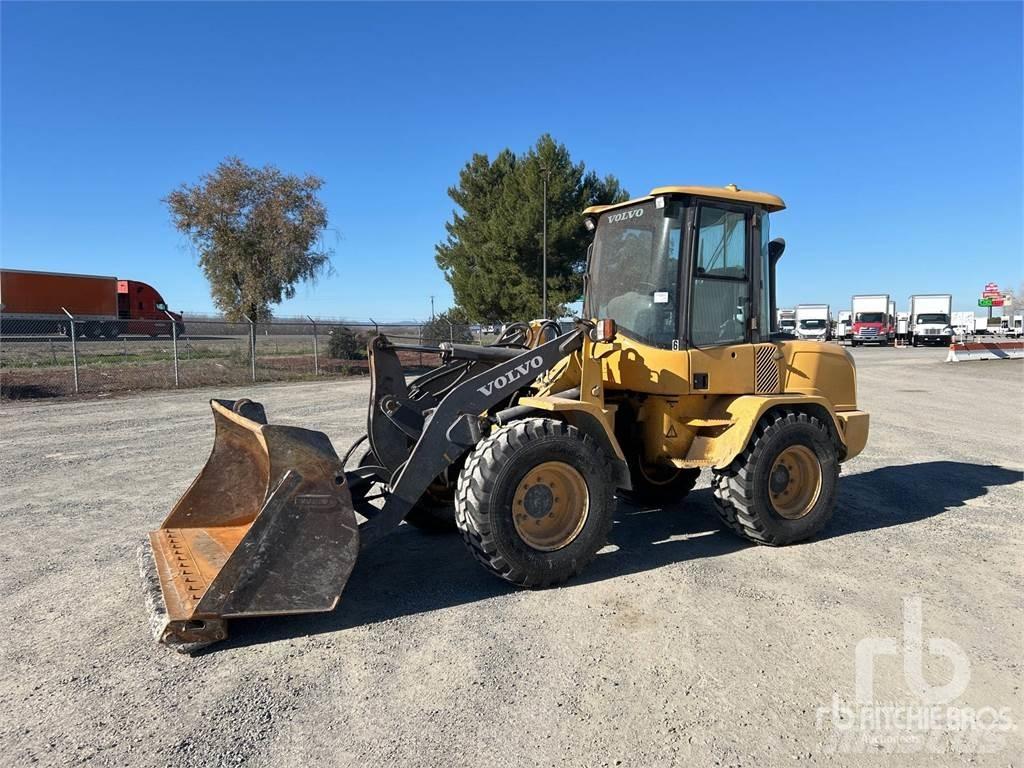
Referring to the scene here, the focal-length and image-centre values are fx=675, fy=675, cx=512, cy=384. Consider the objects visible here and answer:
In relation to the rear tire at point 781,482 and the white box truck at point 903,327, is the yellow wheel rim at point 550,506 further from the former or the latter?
the white box truck at point 903,327

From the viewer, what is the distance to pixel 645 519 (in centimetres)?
588

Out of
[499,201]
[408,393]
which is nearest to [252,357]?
[499,201]

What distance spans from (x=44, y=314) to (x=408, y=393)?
3707 centimetres

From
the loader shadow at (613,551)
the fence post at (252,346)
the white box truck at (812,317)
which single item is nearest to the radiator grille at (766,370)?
the loader shadow at (613,551)

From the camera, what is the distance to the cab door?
16.3 feet

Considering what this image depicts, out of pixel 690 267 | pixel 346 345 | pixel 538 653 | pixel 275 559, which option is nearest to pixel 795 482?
pixel 690 267

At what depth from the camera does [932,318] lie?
44.8m

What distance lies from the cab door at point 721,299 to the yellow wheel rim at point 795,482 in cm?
62

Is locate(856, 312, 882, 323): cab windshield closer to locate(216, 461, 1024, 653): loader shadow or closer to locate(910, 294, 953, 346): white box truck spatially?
locate(910, 294, 953, 346): white box truck

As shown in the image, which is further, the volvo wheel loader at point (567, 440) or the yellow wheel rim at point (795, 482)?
the yellow wheel rim at point (795, 482)

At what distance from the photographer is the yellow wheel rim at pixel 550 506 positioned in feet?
13.8

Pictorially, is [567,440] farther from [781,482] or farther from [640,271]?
[781,482]

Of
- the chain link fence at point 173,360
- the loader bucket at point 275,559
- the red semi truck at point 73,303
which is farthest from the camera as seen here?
the red semi truck at point 73,303

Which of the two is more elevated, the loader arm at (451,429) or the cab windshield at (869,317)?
the cab windshield at (869,317)
